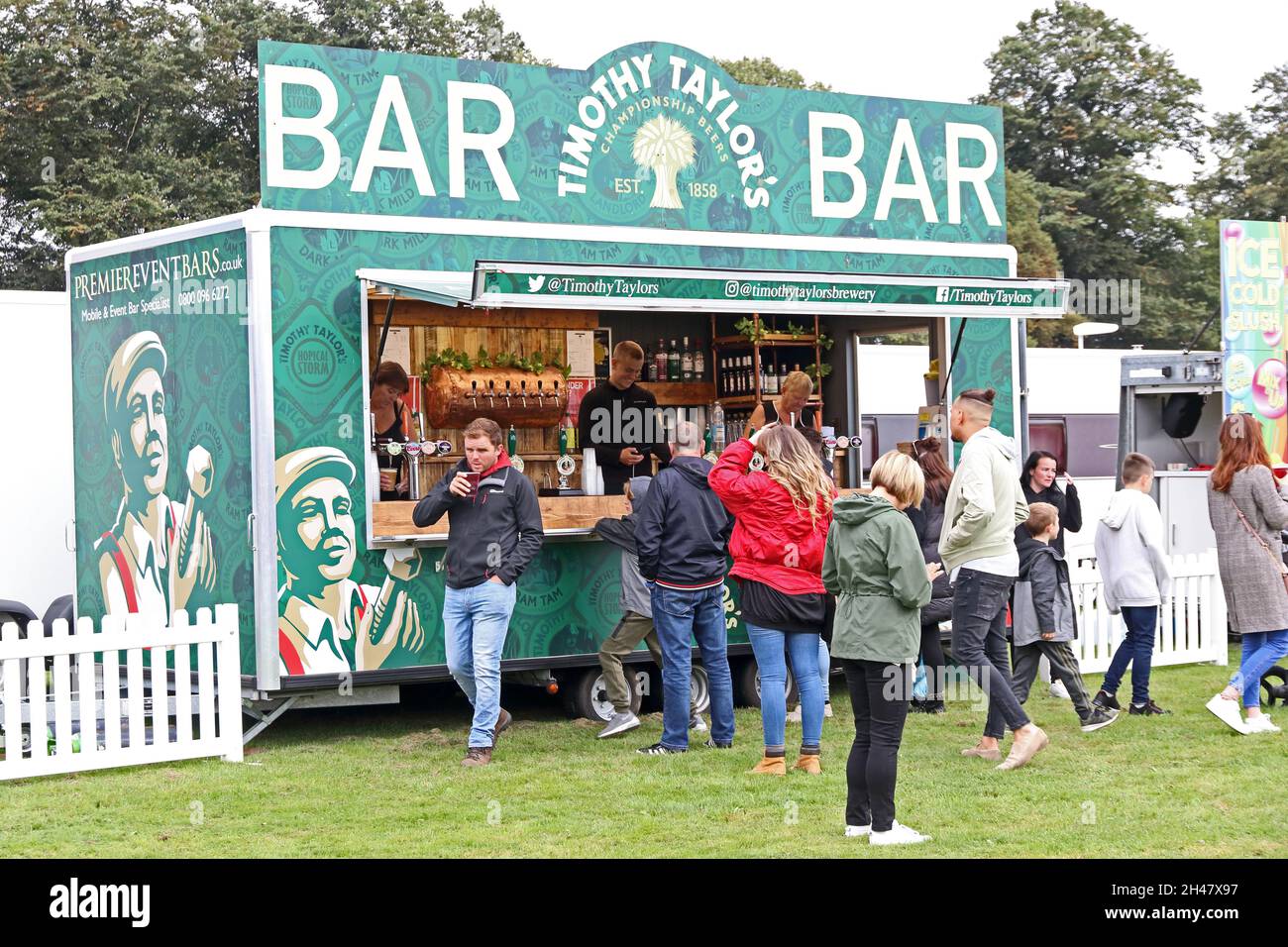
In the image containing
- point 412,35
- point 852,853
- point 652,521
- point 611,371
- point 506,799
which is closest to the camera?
point 852,853

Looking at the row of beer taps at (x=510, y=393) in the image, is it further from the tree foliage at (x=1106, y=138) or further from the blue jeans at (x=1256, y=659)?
the tree foliage at (x=1106, y=138)

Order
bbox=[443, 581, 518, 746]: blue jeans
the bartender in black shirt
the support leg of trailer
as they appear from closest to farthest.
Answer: bbox=[443, 581, 518, 746]: blue jeans < the support leg of trailer < the bartender in black shirt

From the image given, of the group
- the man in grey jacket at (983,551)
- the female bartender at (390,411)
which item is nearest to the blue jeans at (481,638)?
the female bartender at (390,411)

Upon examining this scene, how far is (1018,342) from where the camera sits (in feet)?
38.8

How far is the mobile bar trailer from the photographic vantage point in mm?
9070

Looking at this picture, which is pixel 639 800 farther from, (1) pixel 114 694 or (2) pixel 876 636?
(1) pixel 114 694

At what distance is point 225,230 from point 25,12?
22811 mm

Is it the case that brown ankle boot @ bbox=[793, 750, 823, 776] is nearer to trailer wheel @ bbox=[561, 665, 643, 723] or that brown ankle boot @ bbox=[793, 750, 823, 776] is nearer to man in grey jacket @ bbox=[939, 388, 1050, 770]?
man in grey jacket @ bbox=[939, 388, 1050, 770]

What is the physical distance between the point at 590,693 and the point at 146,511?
113 inches

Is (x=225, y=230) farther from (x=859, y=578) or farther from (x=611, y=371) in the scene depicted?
(x=859, y=578)

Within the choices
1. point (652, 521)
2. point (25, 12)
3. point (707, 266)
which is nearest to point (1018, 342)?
point (707, 266)

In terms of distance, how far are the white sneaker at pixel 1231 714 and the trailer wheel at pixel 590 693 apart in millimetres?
3291

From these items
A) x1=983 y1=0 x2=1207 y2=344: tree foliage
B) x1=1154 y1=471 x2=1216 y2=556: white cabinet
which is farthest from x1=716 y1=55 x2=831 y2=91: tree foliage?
x1=1154 y1=471 x2=1216 y2=556: white cabinet

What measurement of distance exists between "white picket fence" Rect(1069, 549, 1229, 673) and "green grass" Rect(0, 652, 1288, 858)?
82.6 inches
